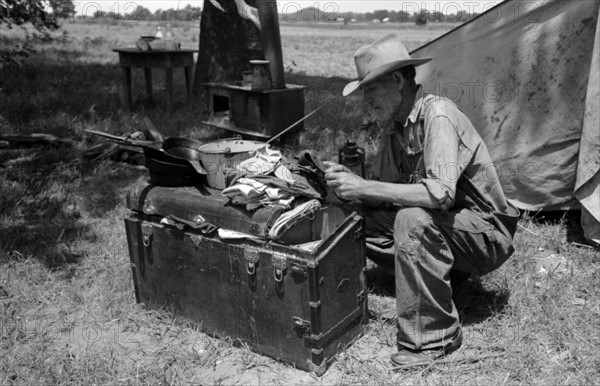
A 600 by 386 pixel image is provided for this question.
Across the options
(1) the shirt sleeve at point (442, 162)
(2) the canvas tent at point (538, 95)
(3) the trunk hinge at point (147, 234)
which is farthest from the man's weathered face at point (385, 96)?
(2) the canvas tent at point (538, 95)

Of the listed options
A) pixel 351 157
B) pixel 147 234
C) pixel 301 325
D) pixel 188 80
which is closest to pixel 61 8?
pixel 188 80

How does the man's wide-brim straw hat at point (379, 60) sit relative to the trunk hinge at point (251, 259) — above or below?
above

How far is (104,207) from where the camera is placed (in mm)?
5992

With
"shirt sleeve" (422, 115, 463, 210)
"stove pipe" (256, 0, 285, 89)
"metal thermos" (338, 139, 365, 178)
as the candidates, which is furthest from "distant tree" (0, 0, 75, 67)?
"shirt sleeve" (422, 115, 463, 210)

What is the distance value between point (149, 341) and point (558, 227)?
10.7 ft

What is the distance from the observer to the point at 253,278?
3.36 meters

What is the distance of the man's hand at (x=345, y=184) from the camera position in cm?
338

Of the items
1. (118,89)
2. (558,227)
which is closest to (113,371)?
(558,227)

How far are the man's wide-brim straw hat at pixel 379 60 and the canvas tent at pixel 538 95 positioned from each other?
199cm

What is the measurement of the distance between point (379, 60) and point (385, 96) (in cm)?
20

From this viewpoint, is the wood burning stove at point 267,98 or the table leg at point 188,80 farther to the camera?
the table leg at point 188,80

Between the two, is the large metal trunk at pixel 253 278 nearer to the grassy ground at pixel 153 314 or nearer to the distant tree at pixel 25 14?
the grassy ground at pixel 153 314

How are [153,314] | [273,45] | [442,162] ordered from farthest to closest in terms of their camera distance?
[273,45] → [153,314] → [442,162]

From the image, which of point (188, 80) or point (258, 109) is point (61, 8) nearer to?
point (188, 80)
